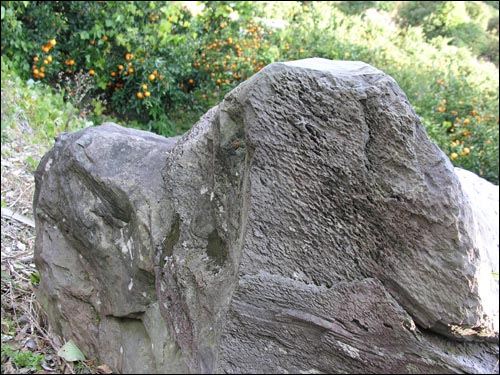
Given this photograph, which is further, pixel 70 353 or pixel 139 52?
pixel 139 52

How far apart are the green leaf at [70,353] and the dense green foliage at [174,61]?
3223 mm

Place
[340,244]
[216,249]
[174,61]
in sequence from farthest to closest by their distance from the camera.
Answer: [174,61] < [216,249] < [340,244]

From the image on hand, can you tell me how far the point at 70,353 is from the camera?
2.53 meters

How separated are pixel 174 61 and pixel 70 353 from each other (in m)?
4.17

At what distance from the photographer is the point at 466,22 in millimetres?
12320

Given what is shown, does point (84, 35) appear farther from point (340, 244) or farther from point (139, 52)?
point (340, 244)

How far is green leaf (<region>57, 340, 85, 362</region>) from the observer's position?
8.21 ft

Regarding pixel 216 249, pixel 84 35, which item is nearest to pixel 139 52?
pixel 84 35

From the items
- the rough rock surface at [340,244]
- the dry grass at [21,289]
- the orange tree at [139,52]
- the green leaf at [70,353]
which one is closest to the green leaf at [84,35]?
the orange tree at [139,52]

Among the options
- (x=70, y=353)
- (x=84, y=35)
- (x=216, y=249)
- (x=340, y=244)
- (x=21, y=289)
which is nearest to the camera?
(x=340, y=244)

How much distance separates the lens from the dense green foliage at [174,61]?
5.75m

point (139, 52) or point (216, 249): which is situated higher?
point (216, 249)

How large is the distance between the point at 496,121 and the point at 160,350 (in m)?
5.07

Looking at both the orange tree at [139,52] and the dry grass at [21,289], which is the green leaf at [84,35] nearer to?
the orange tree at [139,52]
